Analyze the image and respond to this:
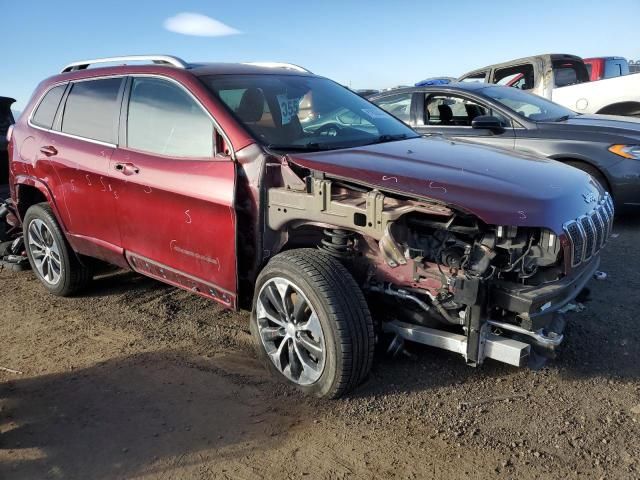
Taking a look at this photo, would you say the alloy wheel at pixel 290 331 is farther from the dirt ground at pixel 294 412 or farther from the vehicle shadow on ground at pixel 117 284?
the vehicle shadow on ground at pixel 117 284

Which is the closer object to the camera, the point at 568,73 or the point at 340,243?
the point at 340,243

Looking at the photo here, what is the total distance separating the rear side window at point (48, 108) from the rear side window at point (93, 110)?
0.59 ft

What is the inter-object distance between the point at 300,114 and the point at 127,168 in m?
1.28

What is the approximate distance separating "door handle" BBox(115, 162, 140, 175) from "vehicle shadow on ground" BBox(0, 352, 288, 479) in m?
1.30

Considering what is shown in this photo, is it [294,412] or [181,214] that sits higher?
[181,214]

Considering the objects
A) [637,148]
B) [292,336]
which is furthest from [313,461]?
[637,148]

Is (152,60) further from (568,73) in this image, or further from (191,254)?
(568,73)

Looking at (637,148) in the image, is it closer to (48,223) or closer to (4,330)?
(48,223)

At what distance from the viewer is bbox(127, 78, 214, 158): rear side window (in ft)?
11.8

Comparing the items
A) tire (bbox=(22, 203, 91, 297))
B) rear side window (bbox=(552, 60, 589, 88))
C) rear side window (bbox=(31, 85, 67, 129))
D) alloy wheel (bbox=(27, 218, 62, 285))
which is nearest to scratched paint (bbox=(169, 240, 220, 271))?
tire (bbox=(22, 203, 91, 297))

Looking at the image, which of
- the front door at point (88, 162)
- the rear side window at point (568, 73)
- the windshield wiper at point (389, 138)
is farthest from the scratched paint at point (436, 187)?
the rear side window at point (568, 73)

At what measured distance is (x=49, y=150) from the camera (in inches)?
183

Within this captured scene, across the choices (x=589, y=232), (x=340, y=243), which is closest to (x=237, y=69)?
(x=340, y=243)

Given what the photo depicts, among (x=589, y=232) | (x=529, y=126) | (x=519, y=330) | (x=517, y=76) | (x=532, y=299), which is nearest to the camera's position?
(x=532, y=299)
